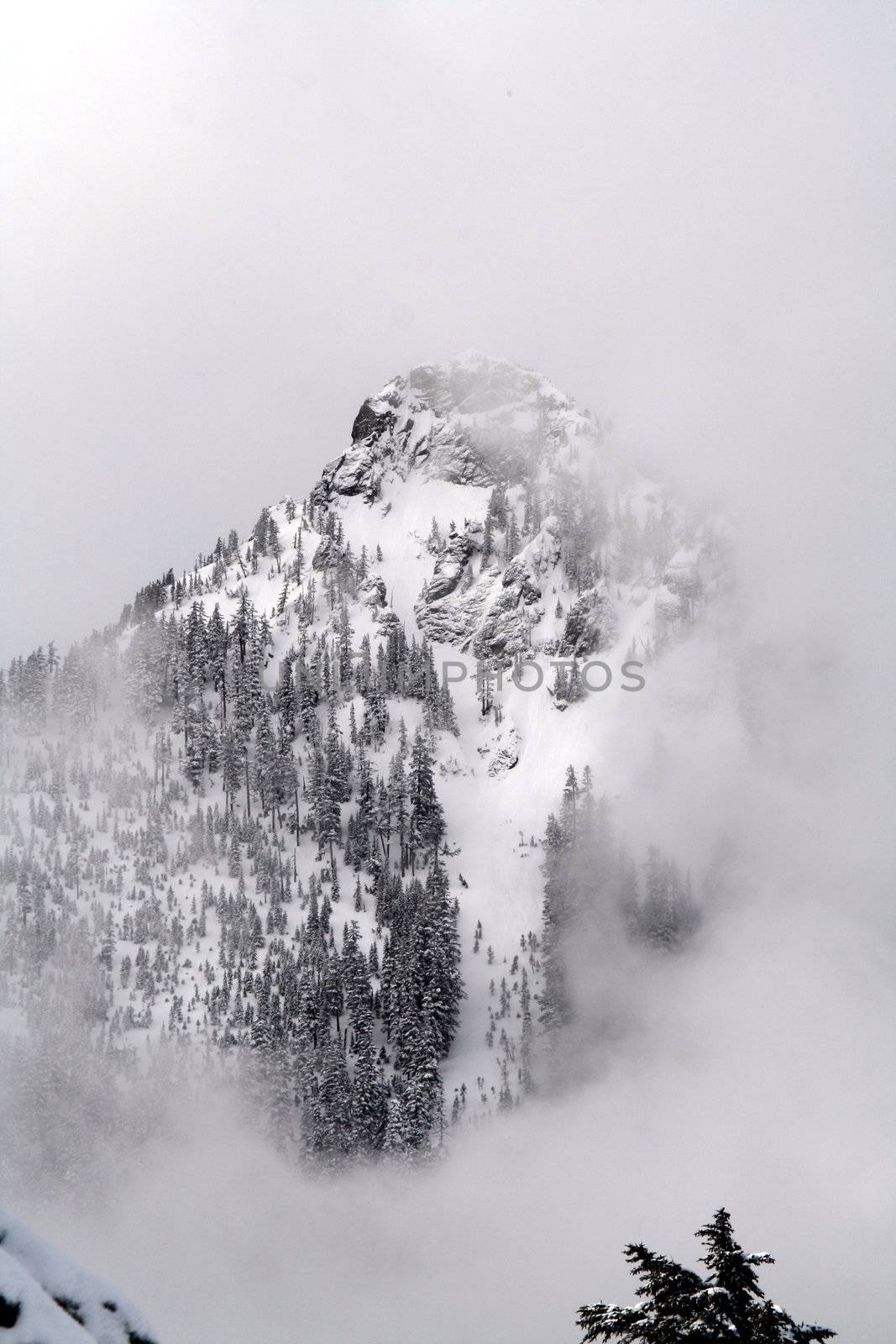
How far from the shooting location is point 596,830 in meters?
152

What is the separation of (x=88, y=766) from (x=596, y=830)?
8258 cm

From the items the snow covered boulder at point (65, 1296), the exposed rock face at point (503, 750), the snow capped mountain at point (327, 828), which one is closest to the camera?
the snow covered boulder at point (65, 1296)

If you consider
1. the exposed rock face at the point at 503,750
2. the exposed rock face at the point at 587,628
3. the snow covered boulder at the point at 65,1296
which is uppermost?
the exposed rock face at the point at 587,628

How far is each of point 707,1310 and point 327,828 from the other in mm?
137455

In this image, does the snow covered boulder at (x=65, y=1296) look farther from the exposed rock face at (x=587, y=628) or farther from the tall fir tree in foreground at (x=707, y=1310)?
the exposed rock face at (x=587, y=628)

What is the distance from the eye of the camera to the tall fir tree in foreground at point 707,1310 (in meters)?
→ 10.6

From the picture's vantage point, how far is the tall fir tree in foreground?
1060 centimetres

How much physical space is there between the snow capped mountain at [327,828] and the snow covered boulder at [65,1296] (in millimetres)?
102668

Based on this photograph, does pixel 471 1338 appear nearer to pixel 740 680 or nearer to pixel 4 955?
pixel 4 955

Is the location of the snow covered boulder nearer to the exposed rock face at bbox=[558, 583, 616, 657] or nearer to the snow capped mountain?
the snow capped mountain

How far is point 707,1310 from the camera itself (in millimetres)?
10664

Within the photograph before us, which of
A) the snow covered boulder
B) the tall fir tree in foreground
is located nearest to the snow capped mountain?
the tall fir tree in foreground

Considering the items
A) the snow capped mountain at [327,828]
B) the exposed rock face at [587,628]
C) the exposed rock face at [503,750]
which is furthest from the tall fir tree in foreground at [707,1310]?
the exposed rock face at [587,628]

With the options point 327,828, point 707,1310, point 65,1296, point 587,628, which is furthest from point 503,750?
point 65,1296
